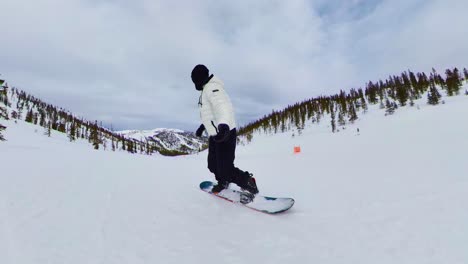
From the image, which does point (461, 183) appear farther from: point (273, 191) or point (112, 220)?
point (112, 220)

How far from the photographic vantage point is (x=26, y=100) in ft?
494

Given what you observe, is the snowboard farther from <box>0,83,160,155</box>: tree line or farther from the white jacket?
<box>0,83,160,155</box>: tree line

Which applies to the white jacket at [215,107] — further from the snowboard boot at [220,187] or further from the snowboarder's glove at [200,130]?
the snowboard boot at [220,187]

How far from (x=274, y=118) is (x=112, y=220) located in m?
87.2

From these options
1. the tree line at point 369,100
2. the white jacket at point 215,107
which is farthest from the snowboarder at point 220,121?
the tree line at point 369,100

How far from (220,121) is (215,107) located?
308mm

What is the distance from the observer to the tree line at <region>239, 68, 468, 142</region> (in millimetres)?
42753

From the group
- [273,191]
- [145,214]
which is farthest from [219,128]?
[273,191]

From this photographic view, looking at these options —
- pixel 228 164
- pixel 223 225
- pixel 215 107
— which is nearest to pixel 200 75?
pixel 215 107

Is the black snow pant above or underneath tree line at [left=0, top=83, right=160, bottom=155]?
underneath

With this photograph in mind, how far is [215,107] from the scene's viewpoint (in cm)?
390

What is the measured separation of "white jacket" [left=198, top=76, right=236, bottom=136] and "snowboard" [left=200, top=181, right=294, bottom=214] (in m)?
1.16

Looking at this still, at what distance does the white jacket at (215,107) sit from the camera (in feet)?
12.6

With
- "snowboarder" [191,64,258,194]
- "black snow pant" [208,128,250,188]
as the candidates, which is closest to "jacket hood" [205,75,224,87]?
"snowboarder" [191,64,258,194]
